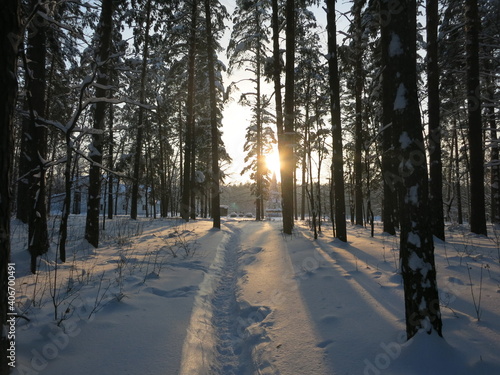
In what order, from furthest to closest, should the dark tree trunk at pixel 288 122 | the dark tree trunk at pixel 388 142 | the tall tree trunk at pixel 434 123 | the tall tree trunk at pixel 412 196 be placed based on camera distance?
the dark tree trunk at pixel 288 122, the tall tree trunk at pixel 434 123, the dark tree trunk at pixel 388 142, the tall tree trunk at pixel 412 196

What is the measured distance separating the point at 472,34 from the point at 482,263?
8.84 metres

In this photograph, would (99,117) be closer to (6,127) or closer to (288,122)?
(6,127)

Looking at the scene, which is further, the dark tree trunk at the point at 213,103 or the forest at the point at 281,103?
the dark tree trunk at the point at 213,103

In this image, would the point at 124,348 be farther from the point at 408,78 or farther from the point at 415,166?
the point at 408,78

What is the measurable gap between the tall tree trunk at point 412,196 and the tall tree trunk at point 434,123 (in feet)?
21.3

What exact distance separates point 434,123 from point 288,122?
4677 millimetres

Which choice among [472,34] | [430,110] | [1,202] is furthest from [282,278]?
[472,34]

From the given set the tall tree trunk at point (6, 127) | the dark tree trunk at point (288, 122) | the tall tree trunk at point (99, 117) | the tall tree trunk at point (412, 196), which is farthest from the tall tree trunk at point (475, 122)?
the tall tree trunk at point (6, 127)

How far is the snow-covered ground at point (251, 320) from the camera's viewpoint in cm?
229

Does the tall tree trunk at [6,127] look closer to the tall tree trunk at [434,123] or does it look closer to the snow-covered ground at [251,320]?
the snow-covered ground at [251,320]

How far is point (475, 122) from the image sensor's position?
9180mm

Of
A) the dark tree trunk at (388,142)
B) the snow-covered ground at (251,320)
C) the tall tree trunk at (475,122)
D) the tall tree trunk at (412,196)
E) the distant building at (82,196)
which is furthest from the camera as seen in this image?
the tall tree trunk at (475,122)

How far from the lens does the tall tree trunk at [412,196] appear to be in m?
2.44

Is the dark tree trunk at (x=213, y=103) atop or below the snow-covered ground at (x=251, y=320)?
atop
